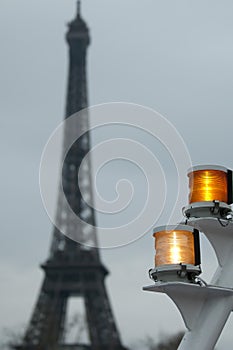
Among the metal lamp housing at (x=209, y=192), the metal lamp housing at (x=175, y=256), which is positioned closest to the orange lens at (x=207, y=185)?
the metal lamp housing at (x=209, y=192)

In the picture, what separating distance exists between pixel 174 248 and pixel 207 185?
1.05 feet

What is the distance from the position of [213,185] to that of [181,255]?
341 millimetres

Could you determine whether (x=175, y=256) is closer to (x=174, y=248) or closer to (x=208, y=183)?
(x=174, y=248)

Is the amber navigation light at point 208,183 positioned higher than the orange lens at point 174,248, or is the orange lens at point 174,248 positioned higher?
the amber navigation light at point 208,183

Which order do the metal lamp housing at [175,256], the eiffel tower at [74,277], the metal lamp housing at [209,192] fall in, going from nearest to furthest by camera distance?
the metal lamp housing at [175,256] < the metal lamp housing at [209,192] < the eiffel tower at [74,277]

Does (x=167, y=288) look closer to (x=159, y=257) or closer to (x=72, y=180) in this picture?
(x=159, y=257)

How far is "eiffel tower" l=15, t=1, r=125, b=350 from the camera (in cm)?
5009

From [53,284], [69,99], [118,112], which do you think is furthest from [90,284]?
[118,112]

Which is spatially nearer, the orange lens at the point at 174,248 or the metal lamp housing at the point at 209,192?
the orange lens at the point at 174,248

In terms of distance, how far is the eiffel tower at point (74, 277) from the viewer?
5009 cm

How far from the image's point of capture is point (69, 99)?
57.2 m

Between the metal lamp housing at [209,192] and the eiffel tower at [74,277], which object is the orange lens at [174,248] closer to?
the metal lamp housing at [209,192]

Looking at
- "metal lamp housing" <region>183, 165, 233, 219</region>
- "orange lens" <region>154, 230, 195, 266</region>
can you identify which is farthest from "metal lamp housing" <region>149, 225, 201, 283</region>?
"metal lamp housing" <region>183, 165, 233, 219</region>

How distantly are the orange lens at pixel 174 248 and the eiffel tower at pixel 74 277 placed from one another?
4298cm
